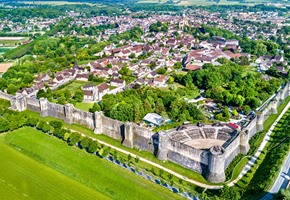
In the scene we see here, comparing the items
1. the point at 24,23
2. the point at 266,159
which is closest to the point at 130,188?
the point at 266,159

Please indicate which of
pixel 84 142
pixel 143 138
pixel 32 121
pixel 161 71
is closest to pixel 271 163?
pixel 143 138

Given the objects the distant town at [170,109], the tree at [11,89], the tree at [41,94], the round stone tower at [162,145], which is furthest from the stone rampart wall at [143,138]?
the tree at [11,89]

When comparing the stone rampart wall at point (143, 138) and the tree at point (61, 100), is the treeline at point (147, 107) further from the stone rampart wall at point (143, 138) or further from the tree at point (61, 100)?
the tree at point (61, 100)

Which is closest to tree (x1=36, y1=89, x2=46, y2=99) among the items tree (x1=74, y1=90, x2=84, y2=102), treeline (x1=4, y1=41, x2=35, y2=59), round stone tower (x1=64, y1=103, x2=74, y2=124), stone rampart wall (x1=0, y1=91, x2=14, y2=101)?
stone rampart wall (x1=0, y1=91, x2=14, y2=101)

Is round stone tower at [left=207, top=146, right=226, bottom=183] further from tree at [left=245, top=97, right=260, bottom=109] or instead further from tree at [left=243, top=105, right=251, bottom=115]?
tree at [left=245, top=97, right=260, bottom=109]

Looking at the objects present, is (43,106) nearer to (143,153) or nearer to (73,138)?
(73,138)

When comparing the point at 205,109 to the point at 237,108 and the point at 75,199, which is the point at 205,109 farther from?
the point at 75,199
